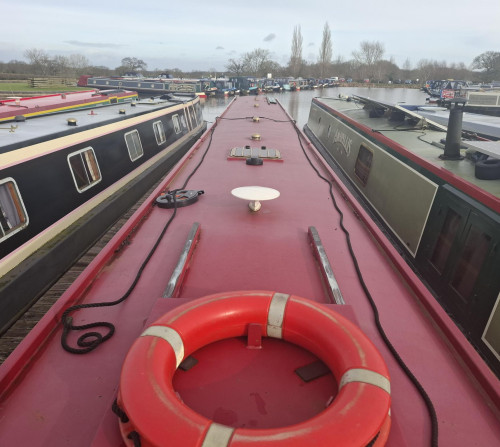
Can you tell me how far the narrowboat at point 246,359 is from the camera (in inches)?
72.0

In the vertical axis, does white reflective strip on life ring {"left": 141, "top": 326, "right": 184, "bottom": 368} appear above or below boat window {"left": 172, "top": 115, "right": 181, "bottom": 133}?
above

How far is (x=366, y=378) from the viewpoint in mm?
1949

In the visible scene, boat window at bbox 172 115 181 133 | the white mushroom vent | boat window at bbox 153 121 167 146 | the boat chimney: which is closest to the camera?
the white mushroom vent

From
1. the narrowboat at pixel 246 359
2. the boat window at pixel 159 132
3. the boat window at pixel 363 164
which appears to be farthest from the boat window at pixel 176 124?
the narrowboat at pixel 246 359

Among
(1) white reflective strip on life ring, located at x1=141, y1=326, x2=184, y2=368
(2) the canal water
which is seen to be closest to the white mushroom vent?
(1) white reflective strip on life ring, located at x1=141, y1=326, x2=184, y2=368

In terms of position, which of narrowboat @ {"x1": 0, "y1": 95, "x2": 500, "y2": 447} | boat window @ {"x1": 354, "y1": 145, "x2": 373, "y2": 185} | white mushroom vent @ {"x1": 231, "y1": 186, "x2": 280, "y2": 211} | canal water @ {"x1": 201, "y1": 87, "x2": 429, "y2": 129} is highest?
white mushroom vent @ {"x1": 231, "y1": 186, "x2": 280, "y2": 211}

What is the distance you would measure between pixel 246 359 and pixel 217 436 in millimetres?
814

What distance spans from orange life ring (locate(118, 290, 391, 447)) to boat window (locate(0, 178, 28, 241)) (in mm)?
4528

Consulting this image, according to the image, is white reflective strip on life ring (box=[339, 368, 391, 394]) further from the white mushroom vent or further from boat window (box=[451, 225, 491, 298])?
boat window (box=[451, 225, 491, 298])

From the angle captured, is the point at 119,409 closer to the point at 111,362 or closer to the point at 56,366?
the point at 111,362

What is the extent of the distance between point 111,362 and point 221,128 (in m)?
10.4

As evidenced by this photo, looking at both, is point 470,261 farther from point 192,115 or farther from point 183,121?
point 192,115

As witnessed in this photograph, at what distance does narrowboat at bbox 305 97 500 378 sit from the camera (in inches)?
172

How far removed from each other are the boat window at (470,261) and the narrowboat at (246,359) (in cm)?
142
